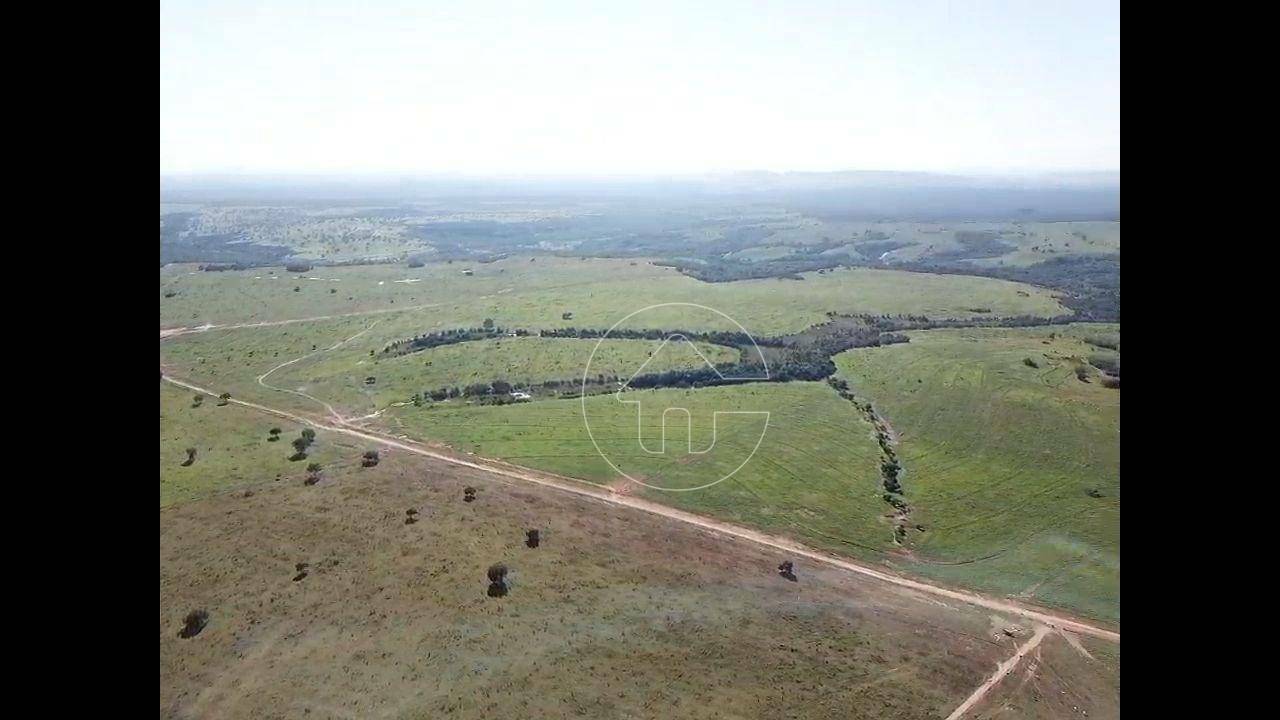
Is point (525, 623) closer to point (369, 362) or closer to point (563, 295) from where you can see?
point (369, 362)

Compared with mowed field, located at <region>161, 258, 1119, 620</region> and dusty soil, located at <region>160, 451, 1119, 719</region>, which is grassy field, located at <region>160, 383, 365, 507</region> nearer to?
mowed field, located at <region>161, 258, 1119, 620</region>

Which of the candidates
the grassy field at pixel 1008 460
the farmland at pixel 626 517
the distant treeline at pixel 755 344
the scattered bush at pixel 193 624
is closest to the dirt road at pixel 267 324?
the farmland at pixel 626 517

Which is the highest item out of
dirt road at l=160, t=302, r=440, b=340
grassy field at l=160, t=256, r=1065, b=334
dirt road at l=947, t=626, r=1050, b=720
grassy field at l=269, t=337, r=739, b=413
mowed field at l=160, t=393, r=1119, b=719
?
grassy field at l=160, t=256, r=1065, b=334

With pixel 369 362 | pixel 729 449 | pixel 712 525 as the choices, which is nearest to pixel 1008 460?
pixel 729 449

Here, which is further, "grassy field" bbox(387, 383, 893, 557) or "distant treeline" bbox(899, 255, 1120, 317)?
"distant treeline" bbox(899, 255, 1120, 317)

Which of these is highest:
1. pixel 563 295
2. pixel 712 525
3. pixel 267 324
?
pixel 563 295

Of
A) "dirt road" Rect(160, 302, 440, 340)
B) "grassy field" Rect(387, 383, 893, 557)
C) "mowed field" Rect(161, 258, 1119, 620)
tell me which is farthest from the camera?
"dirt road" Rect(160, 302, 440, 340)

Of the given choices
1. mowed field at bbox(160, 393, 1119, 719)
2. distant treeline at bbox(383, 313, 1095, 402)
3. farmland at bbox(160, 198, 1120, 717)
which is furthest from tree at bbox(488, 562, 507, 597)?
distant treeline at bbox(383, 313, 1095, 402)
